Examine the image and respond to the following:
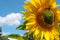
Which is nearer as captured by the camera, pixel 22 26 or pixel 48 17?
pixel 22 26

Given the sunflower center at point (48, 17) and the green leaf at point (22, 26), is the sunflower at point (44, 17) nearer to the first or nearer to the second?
the sunflower center at point (48, 17)

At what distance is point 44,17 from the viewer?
1.69m

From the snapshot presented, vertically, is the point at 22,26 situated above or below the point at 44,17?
below

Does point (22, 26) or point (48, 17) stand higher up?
point (48, 17)

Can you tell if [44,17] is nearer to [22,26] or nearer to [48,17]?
[48,17]

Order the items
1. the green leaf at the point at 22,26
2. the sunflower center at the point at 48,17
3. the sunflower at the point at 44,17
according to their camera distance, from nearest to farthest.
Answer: the green leaf at the point at 22,26
the sunflower at the point at 44,17
the sunflower center at the point at 48,17

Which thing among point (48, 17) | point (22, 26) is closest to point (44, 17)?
point (48, 17)

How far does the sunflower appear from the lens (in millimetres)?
1579

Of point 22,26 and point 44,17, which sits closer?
point 22,26

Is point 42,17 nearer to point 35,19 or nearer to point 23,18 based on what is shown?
point 35,19

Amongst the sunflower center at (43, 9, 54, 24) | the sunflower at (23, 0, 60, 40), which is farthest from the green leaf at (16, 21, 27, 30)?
the sunflower center at (43, 9, 54, 24)

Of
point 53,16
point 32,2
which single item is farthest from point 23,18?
point 53,16

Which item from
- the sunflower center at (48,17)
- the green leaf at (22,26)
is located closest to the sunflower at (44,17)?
the sunflower center at (48,17)

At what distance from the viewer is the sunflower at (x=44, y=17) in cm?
158
